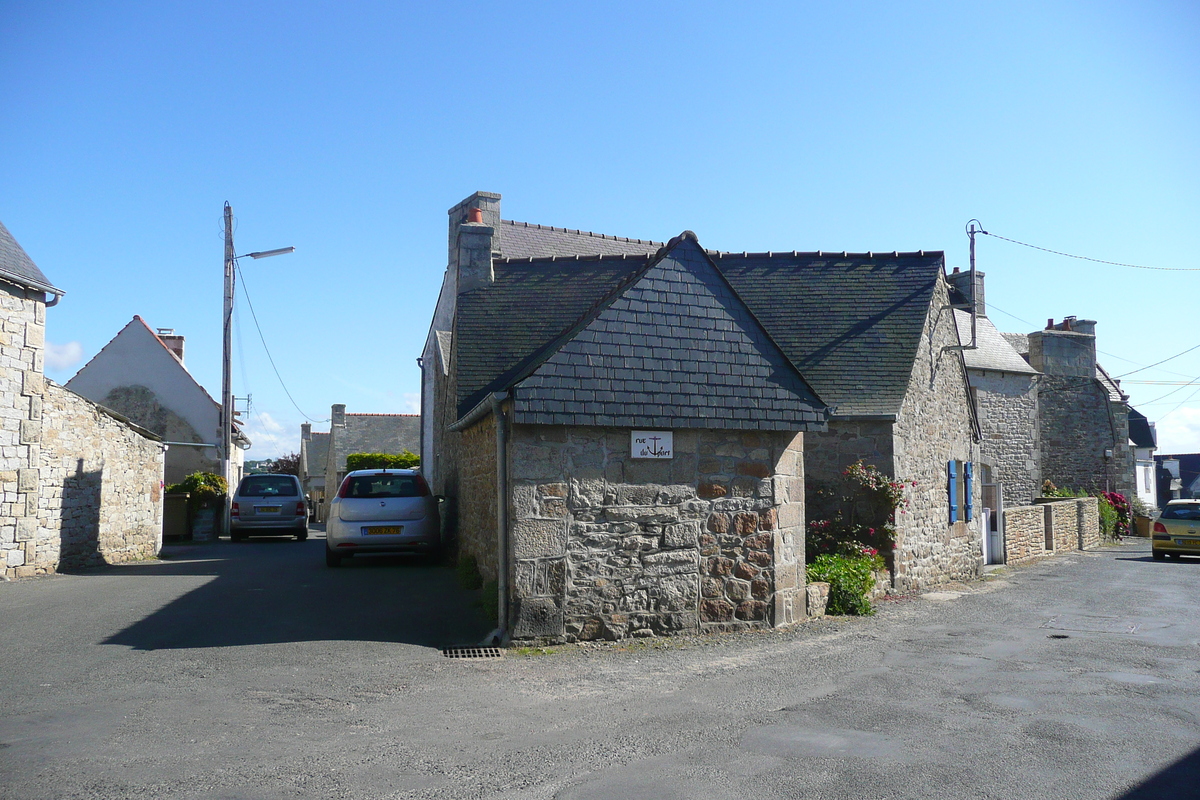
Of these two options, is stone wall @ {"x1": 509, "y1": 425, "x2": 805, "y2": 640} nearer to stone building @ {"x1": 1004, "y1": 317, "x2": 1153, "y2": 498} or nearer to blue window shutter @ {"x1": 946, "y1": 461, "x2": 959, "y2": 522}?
blue window shutter @ {"x1": 946, "y1": 461, "x2": 959, "y2": 522}

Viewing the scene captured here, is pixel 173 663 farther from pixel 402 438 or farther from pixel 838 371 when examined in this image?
pixel 402 438

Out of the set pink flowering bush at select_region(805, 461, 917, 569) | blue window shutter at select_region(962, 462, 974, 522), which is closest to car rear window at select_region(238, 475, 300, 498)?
pink flowering bush at select_region(805, 461, 917, 569)

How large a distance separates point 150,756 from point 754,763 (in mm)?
3331

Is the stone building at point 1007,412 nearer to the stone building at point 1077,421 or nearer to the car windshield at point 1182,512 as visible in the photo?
the stone building at point 1077,421

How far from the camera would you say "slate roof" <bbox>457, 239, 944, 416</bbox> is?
508 inches

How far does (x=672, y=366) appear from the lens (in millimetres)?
8625

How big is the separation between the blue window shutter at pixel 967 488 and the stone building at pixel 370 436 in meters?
30.2

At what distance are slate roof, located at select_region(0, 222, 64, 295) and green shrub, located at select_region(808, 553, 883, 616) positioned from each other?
1163 cm

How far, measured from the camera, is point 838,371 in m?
13.6

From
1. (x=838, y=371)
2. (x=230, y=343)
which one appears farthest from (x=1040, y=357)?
(x=230, y=343)

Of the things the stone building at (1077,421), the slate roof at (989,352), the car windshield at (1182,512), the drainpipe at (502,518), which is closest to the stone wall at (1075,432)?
the stone building at (1077,421)

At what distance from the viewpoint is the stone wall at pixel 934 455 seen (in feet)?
42.9

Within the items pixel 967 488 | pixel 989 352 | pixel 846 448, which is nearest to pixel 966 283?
pixel 989 352

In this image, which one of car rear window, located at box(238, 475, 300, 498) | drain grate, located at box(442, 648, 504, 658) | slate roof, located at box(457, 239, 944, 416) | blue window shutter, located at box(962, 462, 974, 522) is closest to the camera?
drain grate, located at box(442, 648, 504, 658)
